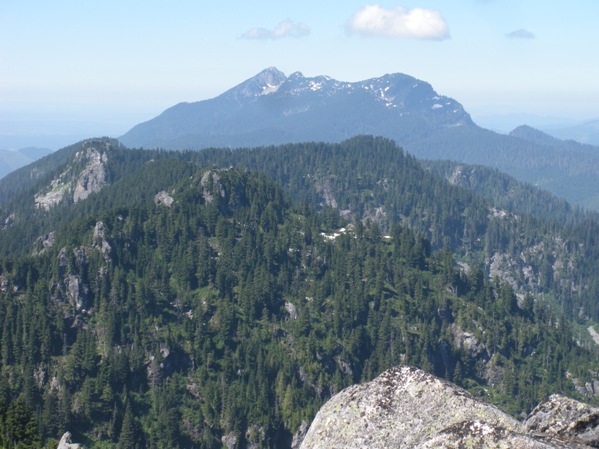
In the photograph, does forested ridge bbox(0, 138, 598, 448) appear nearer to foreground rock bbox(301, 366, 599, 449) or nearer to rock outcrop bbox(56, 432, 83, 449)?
rock outcrop bbox(56, 432, 83, 449)

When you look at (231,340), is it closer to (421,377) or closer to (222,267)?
(222,267)

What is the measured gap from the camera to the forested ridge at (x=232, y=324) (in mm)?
115125

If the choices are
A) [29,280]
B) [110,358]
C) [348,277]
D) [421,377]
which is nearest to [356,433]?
[421,377]

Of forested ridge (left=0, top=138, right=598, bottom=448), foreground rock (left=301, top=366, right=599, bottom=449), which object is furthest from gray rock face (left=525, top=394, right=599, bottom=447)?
forested ridge (left=0, top=138, right=598, bottom=448)

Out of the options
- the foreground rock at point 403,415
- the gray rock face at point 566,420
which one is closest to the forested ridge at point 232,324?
the foreground rock at point 403,415

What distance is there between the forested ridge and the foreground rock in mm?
72654

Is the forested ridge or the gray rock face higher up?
the gray rock face

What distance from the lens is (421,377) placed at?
24734 mm

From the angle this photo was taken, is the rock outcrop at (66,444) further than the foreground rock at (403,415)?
Yes

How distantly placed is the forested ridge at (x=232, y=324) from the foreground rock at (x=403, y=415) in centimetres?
7265

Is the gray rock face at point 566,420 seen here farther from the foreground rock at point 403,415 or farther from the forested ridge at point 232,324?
the forested ridge at point 232,324

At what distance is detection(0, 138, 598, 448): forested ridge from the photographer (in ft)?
378

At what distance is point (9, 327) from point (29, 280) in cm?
1609

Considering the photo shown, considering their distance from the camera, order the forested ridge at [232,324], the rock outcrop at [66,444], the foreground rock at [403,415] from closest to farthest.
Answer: the foreground rock at [403,415] → the rock outcrop at [66,444] → the forested ridge at [232,324]
